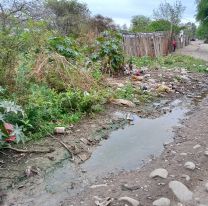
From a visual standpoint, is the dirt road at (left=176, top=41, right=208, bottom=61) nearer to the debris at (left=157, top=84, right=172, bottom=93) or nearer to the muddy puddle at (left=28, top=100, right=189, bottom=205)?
the debris at (left=157, top=84, right=172, bottom=93)

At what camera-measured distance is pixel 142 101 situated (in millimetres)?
6996

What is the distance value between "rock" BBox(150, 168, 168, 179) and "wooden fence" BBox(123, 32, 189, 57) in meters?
9.47

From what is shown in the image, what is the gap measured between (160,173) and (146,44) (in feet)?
36.9

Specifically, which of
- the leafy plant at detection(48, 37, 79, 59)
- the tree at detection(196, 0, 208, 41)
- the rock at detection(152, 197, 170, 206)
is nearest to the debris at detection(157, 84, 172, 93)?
the leafy plant at detection(48, 37, 79, 59)

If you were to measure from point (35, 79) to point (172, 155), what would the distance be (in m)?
2.97

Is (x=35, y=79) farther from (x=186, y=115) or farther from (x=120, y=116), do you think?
(x=186, y=115)

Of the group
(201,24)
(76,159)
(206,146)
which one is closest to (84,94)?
(76,159)

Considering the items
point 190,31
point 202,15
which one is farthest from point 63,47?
point 190,31

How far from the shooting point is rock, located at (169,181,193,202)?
3.20 metres

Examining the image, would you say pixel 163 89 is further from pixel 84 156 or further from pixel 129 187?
pixel 129 187

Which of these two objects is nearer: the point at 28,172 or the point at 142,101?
the point at 28,172

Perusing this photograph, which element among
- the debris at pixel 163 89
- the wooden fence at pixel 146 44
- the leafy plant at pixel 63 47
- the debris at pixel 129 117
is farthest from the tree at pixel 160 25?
the debris at pixel 129 117

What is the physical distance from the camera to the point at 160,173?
12.0ft

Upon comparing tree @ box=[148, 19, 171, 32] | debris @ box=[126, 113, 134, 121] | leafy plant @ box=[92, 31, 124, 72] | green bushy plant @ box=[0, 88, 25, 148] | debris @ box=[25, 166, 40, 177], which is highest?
tree @ box=[148, 19, 171, 32]
